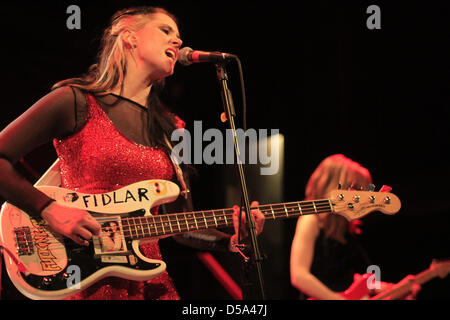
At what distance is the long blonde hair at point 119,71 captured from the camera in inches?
85.4

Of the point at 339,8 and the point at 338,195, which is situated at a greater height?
the point at 339,8

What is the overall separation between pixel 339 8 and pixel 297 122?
4.00 ft

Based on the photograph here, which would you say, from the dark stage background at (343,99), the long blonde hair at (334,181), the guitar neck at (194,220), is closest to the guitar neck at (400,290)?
the dark stage background at (343,99)

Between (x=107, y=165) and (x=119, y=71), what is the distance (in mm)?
532

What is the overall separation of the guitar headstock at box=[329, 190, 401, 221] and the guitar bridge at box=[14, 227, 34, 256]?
1.41 meters

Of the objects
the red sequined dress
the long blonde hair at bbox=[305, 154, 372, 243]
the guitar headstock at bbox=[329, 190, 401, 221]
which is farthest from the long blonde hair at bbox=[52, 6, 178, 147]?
the long blonde hair at bbox=[305, 154, 372, 243]

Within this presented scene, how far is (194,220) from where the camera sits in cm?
206

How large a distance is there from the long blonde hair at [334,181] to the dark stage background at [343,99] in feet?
2.94

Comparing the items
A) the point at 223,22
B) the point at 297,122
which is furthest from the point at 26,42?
the point at 297,122

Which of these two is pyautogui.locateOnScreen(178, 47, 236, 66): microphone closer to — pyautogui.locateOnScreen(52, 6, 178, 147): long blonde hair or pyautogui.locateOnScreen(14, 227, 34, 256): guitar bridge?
pyautogui.locateOnScreen(52, 6, 178, 147): long blonde hair

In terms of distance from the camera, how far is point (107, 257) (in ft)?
5.85

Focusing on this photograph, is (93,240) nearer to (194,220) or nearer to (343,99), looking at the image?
(194,220)

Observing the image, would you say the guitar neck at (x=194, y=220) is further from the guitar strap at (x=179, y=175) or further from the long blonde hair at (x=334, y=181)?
the long blonde hair at (x=334, y=181)
